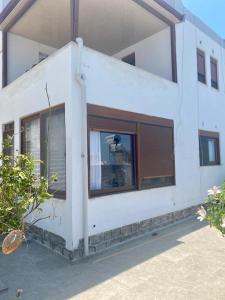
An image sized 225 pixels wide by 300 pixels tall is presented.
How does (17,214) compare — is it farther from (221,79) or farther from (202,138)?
(221,79)

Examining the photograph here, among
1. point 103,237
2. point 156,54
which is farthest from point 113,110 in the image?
point 156,54

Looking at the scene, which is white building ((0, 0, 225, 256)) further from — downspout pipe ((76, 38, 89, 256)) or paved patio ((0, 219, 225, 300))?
paved patio ((0, 219, 225, 300))

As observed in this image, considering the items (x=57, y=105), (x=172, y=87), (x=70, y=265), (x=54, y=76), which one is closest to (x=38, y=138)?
(x=57, y=105)

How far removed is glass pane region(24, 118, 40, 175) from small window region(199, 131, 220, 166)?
6347mm

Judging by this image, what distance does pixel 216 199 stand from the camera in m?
3.87

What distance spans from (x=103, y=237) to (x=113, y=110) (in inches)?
123

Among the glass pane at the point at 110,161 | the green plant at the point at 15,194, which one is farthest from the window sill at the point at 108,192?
the green plant at the point at 15,194

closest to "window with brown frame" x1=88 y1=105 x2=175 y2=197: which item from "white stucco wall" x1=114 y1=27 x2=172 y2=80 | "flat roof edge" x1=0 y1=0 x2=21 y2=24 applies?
"white stucco wall" x1=114 y1=27 x2=172 y2=80

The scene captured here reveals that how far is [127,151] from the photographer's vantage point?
727 cm

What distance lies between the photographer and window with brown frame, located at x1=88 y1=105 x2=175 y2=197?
6.35 metres

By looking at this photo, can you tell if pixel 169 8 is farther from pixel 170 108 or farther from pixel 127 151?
pixel 127 151

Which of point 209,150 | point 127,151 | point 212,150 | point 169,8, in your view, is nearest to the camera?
point 127,151

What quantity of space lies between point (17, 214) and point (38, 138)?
3958 millimetres

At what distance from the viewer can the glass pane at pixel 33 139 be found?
715cm
